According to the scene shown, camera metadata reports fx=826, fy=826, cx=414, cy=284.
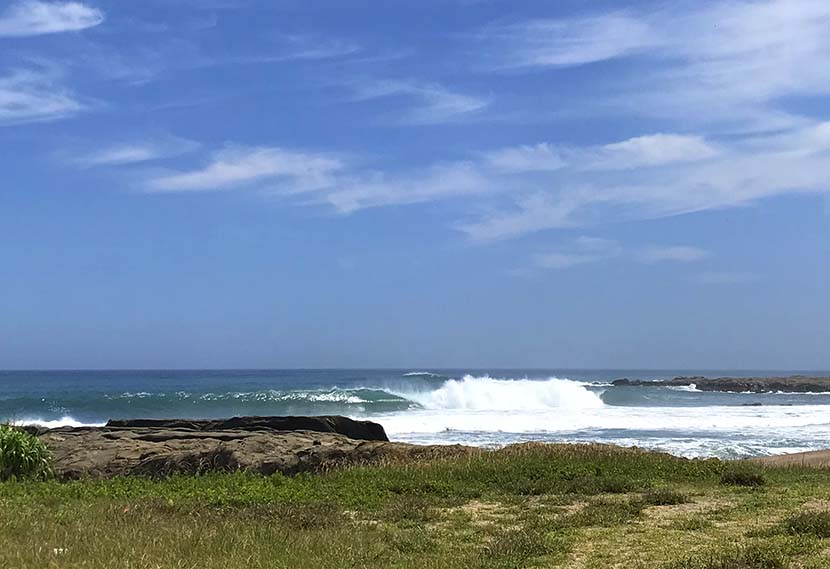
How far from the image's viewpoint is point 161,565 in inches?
244

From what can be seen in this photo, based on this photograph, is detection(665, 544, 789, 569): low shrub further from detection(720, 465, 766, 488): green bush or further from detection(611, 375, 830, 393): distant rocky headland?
detection(611, 375, 830, 393): distant rocky headland

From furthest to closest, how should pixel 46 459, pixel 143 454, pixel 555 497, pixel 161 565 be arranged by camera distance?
pixel 143 454 → pixel 46 459 → pixel 555 497 → pixel 161 565

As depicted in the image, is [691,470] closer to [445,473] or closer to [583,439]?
[445,473]

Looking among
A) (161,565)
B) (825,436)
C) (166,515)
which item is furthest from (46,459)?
(825,436)

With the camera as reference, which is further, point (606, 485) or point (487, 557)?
point (606, 485)

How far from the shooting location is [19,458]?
14.8 metres

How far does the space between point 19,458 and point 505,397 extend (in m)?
52.4

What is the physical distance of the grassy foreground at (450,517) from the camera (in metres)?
7.12

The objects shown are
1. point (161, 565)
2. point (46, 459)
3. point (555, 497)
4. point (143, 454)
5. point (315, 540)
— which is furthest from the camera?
point (143, 454)

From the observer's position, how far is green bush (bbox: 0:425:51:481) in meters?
14.6

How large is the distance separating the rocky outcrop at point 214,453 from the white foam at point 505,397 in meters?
42.5

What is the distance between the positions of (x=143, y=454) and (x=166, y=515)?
8.57m

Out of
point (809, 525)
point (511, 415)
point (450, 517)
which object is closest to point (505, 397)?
point (511, 415)

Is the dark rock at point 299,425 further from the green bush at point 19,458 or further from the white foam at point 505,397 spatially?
the white foam at point 505,397
